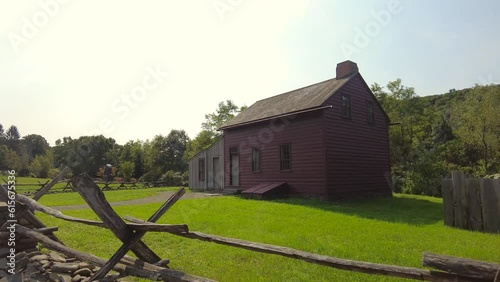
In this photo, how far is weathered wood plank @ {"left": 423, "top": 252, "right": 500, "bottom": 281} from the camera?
252 cm

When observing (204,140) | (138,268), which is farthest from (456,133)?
(138,268)

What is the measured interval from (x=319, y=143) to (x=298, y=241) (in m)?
9.48

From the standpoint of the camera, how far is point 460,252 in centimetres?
617

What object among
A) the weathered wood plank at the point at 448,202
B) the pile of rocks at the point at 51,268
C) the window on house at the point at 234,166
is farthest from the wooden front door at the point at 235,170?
the pile of rocks at the point at 51,268

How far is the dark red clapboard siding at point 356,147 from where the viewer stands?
16.0 metres

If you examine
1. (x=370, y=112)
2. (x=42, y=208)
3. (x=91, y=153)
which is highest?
(x=91, y=153)

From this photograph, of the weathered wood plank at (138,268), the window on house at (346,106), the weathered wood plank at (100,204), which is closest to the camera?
the weathered wood plank at (100,204)

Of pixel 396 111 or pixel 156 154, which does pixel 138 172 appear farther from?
pixel 396 111

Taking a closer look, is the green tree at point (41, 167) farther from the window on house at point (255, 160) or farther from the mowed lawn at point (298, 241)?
the mowed lawn at point (298, 241)

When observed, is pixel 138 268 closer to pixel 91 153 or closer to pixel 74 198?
pixel 74 198

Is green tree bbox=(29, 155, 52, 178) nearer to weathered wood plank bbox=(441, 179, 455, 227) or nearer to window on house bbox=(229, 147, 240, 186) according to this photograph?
window on house bbox=(229, 147, 240, 186)

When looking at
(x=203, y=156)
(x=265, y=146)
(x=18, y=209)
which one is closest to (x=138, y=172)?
(x=203, y=156)

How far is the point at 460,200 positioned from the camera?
898 centimetres

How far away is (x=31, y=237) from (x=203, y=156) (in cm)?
1895
